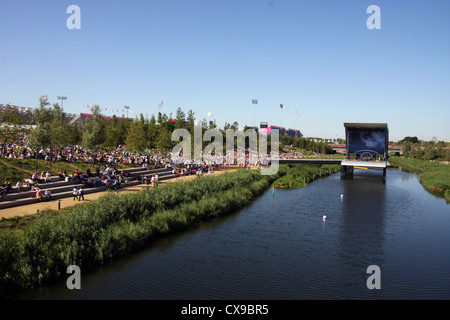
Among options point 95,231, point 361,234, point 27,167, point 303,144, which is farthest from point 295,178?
point 303,144

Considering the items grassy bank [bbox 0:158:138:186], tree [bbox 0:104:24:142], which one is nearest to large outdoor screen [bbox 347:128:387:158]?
grassy bank [bbox 0:158:138:186]

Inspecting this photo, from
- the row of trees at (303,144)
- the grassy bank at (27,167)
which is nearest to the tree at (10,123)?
the grassy bank at (27,167)

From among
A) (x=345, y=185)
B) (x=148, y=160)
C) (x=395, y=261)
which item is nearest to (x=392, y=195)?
(x=345, y=185)

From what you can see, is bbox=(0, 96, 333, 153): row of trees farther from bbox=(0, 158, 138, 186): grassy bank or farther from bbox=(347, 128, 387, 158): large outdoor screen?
bbox=(347, 128, 387, 158): large outdoor screen

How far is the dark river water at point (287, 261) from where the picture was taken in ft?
50.7

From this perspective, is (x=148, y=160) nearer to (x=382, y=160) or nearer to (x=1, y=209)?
(x=1, y=209)

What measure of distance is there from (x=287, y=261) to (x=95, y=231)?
36.0ft

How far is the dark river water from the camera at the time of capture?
15445mm

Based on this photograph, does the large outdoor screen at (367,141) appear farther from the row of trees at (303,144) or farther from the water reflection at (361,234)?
the row of trees at (303,144)

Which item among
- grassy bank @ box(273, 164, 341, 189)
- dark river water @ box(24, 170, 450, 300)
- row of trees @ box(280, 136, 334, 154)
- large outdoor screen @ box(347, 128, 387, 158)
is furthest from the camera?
row of trees @ box(280, 136, 334, 154)

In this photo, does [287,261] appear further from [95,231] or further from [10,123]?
[10,123]

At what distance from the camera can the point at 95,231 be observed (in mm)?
18438

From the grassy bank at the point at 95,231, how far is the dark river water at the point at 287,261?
0.82 m

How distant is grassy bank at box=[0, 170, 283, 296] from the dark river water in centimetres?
82
